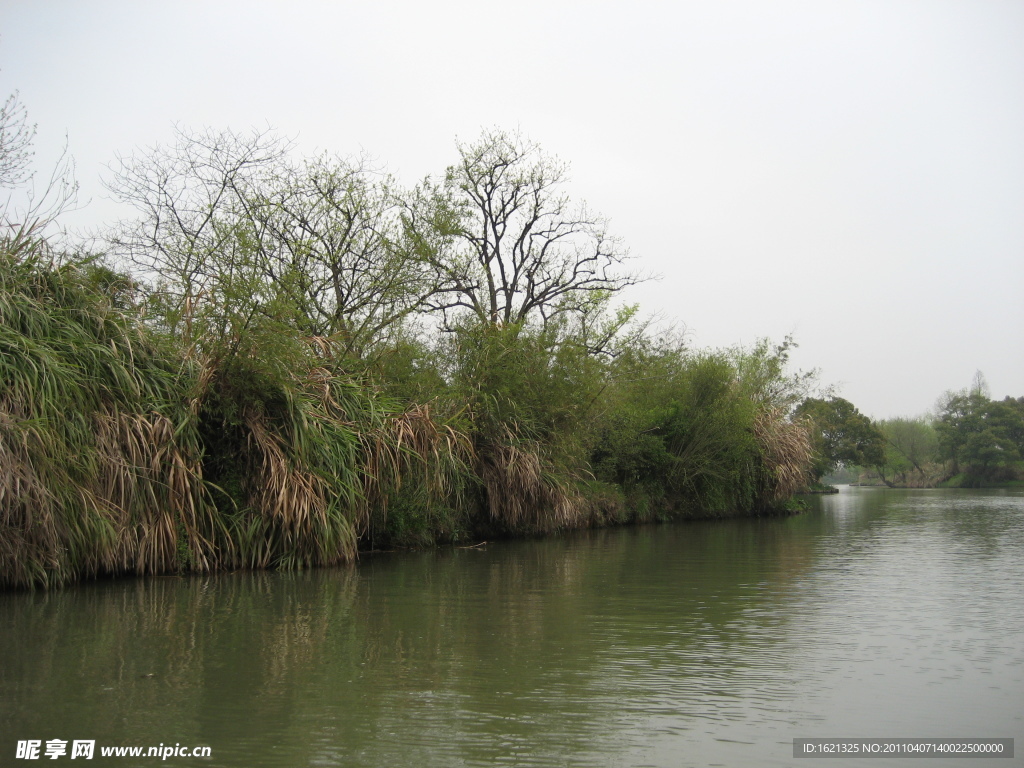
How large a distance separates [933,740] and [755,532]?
1576cm

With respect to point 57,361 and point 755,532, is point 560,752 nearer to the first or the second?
point 57,361

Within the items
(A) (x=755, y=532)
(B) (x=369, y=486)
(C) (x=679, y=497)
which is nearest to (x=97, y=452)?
(B) (x=369, y=486)

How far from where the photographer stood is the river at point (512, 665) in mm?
4211

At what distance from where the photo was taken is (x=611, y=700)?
192 inches

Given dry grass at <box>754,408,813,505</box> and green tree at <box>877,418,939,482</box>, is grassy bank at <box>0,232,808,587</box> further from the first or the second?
green tree at <box>877,418,939,482</box>

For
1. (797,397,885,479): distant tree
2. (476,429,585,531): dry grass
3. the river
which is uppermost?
(797,397,885,479): distant tree

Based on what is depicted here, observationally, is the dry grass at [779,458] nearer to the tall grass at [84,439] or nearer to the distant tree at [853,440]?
the tall grass at [84,439]

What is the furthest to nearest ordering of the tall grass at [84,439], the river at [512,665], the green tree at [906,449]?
the green tree at [906,449]
the tall grass at [84,439]
the river at [512,665]

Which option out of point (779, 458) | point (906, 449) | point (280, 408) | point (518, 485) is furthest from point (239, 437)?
point (906, 449)

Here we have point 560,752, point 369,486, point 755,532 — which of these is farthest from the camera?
point 755,532

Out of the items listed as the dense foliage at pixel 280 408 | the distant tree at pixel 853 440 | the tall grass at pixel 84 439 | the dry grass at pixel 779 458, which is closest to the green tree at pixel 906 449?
the distant tree at pixel 853 440

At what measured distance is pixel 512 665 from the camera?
18.8 feet

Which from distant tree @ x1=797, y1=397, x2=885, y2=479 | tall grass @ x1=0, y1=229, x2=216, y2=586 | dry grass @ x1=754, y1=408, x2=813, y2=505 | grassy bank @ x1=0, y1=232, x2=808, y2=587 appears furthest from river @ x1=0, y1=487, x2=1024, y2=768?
distant tree @ x1=797, y1=397, x2=885, y2=479

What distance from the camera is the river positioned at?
4.21 m
